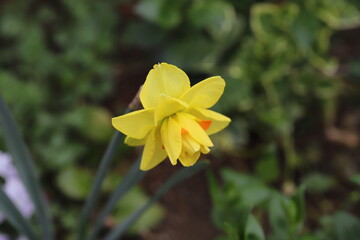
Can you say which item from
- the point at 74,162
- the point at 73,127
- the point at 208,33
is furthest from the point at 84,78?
the point at 208,33

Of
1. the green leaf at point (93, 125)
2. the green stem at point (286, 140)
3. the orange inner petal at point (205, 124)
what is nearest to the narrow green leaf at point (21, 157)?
the orange inner petal at point (205, 124)

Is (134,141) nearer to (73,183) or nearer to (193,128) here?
(193,128)

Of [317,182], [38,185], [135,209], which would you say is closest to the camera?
[38,185]

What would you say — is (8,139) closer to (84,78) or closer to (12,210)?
(12,210)

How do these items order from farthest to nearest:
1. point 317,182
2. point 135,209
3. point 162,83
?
point 317,182
point 135,209
point 162,83

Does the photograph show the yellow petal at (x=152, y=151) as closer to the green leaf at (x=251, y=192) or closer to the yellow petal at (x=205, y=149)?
the yellow petal at (x=205, y=149)

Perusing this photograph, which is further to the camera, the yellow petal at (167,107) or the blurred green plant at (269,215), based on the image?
the blurred green plant at (269,215)

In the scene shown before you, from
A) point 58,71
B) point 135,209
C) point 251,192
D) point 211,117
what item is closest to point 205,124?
point 211,117
